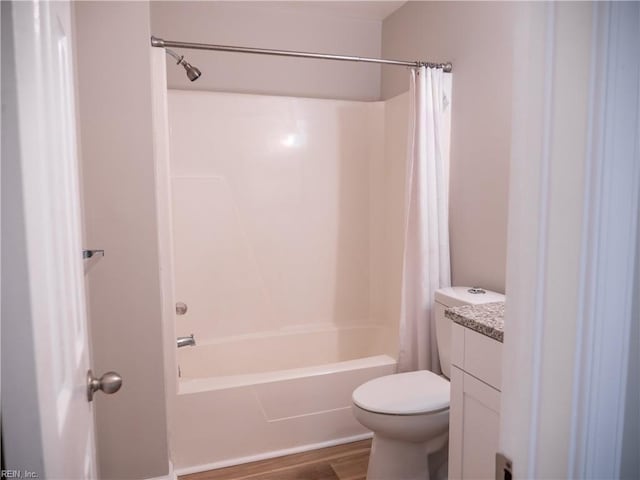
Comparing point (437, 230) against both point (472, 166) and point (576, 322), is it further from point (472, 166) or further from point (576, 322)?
point (576, 322)

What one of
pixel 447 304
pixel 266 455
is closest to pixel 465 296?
pixel 447 304

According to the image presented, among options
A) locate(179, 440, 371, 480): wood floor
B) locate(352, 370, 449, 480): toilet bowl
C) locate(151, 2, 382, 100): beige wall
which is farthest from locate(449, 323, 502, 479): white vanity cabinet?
locate(151, 2, 382, 100): beige wall

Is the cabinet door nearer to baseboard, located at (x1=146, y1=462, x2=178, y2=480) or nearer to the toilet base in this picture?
the toilet base

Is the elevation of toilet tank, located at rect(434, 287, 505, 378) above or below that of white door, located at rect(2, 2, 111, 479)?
below

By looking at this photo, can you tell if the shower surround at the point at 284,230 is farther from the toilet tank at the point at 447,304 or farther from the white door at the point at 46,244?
the white door at the point at 46,244

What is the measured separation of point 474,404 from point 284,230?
1884 millimetres

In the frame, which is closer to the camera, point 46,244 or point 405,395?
point 46,244

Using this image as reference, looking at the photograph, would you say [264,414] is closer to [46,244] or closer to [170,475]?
[170,475]

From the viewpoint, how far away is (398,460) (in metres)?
1.94

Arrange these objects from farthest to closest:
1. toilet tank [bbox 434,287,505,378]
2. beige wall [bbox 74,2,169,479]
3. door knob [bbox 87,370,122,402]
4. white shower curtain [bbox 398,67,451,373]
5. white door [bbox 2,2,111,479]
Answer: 1. white shower curtain [bbox 398,67,451,373]
2. toilet tank [bbox 434,287,505,378]
3. beige wall [bbox 74,2,169,479]
4. door knob [bbox 87,370,122,402]
5. white door [bbox 2,2,111,479]

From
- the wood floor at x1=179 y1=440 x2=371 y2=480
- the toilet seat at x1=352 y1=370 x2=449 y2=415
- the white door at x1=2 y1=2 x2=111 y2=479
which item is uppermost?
the white door at x1=2 y1=2 x2=111 y2=479

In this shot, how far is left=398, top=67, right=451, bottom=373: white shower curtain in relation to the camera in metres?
2.36

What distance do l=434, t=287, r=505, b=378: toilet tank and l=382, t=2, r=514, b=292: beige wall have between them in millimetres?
134

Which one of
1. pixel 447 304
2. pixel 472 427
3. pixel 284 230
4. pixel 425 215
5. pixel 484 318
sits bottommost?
pixel 472 427
